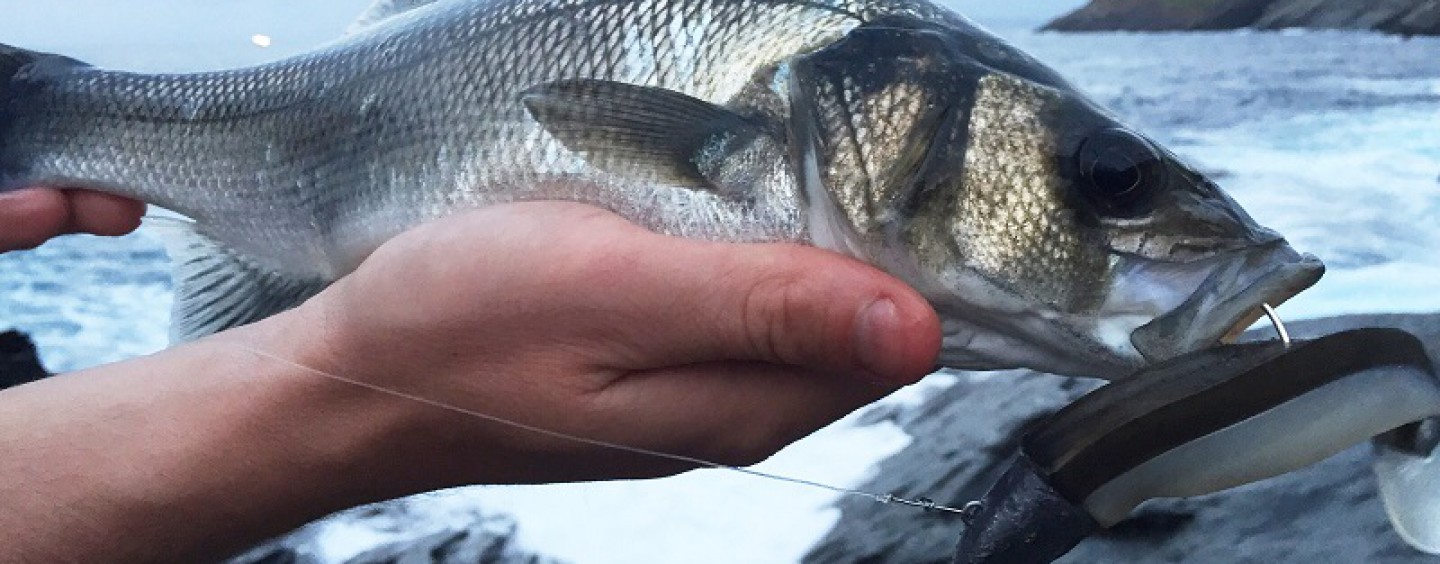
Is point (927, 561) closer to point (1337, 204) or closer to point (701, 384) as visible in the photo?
point (701, 384)

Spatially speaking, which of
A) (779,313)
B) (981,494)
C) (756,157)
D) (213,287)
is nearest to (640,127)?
A: (756,157)

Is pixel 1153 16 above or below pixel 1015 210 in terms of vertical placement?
above

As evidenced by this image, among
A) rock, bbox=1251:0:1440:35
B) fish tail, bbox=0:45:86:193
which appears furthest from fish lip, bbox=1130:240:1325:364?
rock, bbox=1251:0:1440:35

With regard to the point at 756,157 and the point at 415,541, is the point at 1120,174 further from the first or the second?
the point at 415,541

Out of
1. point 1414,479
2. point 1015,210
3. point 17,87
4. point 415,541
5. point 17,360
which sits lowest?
point 415,541

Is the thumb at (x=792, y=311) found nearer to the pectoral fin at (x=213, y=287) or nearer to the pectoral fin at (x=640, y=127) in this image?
the pectoral fin at (x=640, y=127)
